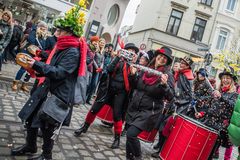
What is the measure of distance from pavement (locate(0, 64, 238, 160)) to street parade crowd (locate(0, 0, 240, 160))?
0.22 m

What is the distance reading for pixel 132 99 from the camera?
4652 millimetres

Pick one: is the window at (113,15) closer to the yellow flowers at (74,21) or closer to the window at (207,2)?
the window at (207,2)

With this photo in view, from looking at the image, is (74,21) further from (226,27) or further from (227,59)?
(226,27)

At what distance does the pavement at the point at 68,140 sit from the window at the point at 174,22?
66.8 feet

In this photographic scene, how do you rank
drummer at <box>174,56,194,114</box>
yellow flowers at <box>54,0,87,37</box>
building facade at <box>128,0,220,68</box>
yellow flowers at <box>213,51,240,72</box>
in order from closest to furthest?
yellow flowers at <box>54,0,87,37</box> → drummer at <box>174,56,194,114</box> → yellow flowers at <box>213,51,240,72</box> → building facade at <box>128,0,220,68</box>

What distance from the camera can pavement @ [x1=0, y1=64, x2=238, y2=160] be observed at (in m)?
4.27

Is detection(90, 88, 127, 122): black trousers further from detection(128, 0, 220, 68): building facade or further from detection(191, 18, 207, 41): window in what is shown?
detection(191, 18, 207, 41): window

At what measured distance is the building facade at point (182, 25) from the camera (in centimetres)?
2548

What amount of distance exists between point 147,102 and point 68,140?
5.53 feet

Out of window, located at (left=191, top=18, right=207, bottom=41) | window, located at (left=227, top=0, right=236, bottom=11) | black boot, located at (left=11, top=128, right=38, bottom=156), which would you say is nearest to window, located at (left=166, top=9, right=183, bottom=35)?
window, located at (left=191, top=18, right=207, bottom=41)

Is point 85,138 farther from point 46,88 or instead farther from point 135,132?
point 46,88

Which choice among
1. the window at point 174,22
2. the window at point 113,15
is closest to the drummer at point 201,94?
the window at point 174,22

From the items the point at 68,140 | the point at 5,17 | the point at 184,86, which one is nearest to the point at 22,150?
the point at 68,140

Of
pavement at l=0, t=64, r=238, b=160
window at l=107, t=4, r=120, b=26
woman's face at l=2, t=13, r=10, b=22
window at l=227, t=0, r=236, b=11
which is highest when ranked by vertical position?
window at l=227, t=0, r=236, b=11
